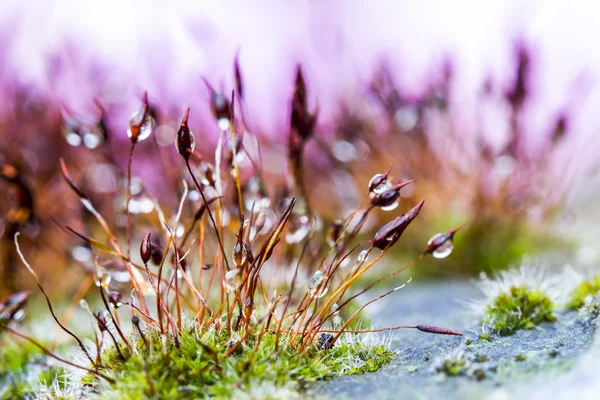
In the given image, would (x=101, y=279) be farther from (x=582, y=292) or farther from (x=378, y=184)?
(x=582, y=292)

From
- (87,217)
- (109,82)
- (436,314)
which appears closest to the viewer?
(436,314)

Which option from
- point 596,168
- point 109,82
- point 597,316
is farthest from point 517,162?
point 109,82

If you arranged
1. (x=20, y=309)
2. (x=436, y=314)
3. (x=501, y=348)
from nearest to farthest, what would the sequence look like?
1. (x=501, y=348)
2. (x=20, y=309)
3. (x=436, y=314)

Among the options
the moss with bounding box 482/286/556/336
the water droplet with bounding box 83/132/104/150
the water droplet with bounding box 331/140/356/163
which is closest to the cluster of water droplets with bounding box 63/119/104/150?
the water droplet with bounding box 83/132/104/150

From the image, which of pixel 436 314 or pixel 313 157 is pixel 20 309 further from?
pixel 313 157

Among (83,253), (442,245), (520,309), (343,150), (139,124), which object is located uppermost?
(343,150)

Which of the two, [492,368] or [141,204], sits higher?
[141,204]

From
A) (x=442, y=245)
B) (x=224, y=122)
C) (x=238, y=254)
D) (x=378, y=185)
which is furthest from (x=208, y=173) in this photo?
(x=442, y=245)
